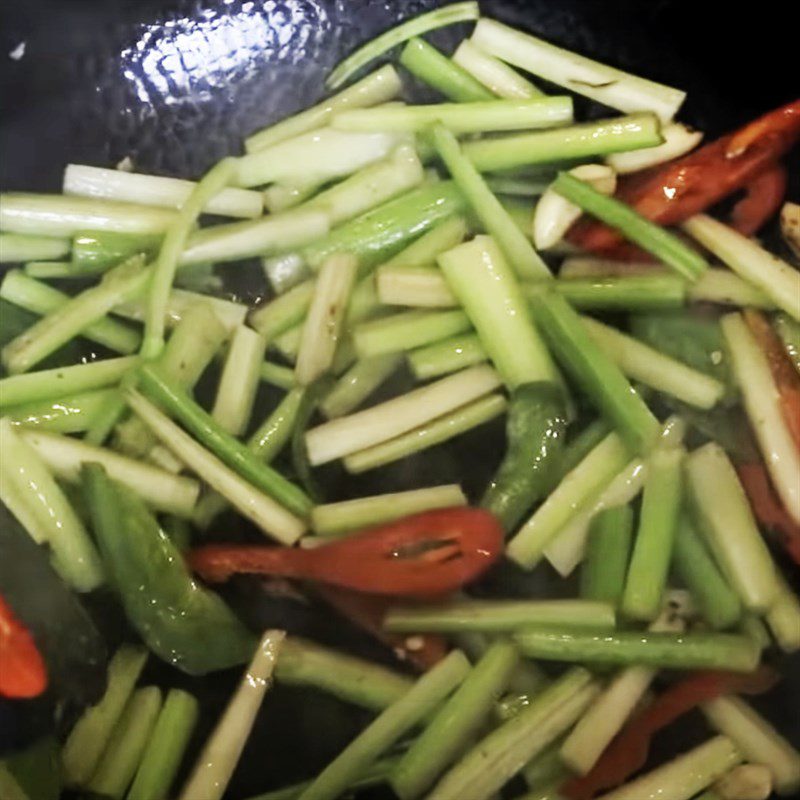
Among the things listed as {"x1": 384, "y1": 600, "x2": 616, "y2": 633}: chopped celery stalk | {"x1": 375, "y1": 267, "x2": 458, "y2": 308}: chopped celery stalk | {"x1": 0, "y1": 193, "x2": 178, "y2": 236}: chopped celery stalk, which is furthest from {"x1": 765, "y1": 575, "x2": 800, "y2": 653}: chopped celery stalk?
{"x1": 0, "y1": 193, "x2": 178, "y2": 236}: chopped celery stalk

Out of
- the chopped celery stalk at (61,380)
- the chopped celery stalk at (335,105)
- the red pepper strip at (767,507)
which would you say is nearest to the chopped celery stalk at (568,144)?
the chopped celery stalk at (335,105)

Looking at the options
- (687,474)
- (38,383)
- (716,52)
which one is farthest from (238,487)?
(716,52)

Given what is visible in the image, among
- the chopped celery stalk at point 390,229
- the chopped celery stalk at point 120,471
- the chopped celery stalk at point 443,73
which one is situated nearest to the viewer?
the chopped celery stalk at point 120,471

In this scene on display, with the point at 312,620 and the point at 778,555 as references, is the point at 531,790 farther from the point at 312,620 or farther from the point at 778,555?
the point at 778,555

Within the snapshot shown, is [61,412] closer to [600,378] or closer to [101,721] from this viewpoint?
[101,721]

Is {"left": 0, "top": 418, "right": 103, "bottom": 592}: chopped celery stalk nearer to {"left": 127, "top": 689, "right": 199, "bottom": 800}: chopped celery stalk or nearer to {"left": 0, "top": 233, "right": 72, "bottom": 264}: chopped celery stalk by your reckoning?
{"left": 127, "top": 689, "right": 199, "bottom": 800}: chopped celery stalk

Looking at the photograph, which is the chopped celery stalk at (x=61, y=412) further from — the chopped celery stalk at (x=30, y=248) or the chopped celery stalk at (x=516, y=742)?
the chopped celery stalk at (x=516, y=742)
